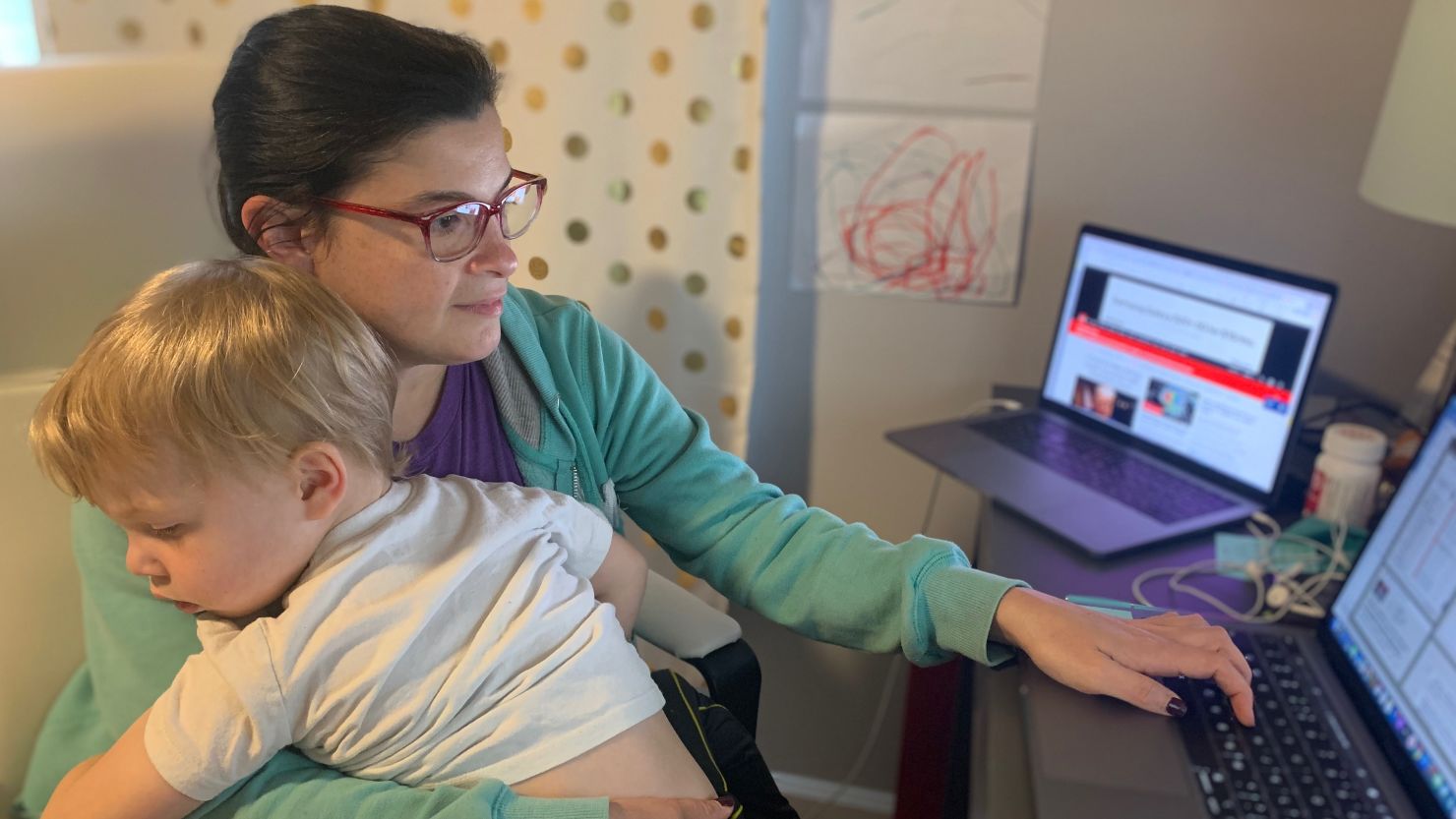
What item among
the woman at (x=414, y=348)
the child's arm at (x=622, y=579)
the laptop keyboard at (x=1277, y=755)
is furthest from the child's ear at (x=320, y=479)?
the laptop keyboard at (x=1277, y=755)

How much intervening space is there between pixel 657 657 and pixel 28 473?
700mm

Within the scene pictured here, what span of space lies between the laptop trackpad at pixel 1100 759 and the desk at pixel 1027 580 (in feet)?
0.12

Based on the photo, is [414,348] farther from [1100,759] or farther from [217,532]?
[1100,759]

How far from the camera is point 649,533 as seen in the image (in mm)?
1216

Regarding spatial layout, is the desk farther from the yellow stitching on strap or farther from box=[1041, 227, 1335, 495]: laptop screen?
the yellow stitching on strap

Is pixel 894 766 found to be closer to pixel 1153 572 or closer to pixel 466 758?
pixel 1153 572

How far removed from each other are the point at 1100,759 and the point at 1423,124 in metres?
0.86

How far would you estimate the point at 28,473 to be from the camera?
108cm

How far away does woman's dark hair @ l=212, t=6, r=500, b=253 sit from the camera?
0.88 m

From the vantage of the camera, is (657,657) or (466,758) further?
(657,657)

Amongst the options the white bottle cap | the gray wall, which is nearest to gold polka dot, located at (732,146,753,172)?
the gray wall

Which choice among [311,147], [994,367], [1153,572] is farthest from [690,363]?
[311,147]

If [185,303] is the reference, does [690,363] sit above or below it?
below

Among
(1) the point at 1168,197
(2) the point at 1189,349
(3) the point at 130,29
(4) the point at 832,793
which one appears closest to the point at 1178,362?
(2) the point at 1189,349
